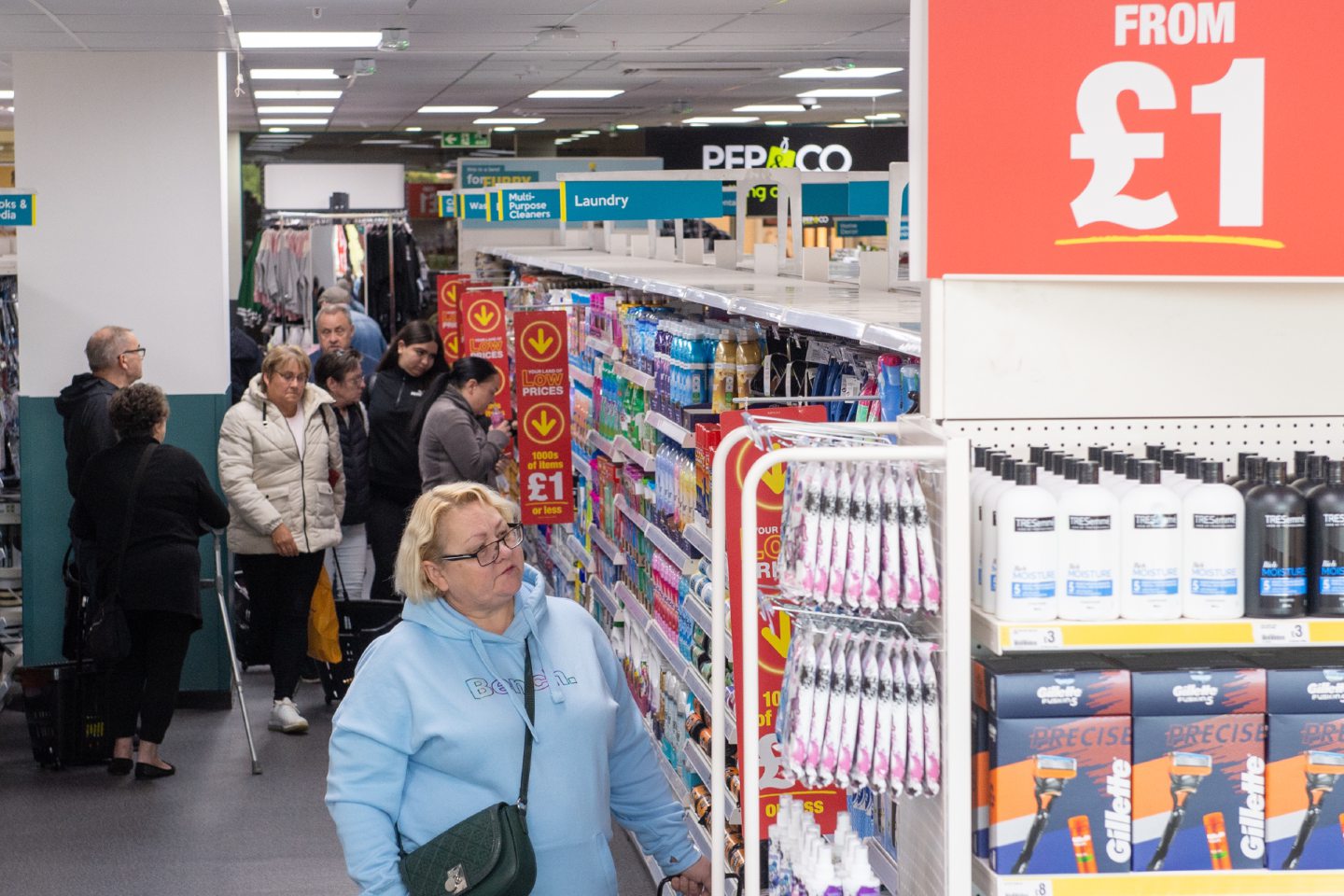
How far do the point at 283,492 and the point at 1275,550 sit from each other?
17.7 feet

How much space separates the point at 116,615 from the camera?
6379 mm

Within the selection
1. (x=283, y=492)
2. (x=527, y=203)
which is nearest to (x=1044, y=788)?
(x=283, y=492)

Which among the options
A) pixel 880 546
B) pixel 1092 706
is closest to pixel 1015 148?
pixel 880 546

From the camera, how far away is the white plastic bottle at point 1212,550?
244cm

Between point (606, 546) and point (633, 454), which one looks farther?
point (606, 546)

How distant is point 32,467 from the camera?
25.5ft

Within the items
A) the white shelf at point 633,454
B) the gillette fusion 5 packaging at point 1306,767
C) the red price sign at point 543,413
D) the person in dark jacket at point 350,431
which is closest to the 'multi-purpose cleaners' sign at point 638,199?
the red price sign at point 543,413

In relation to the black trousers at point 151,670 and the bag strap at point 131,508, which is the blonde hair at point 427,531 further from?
the black trousers at point 151,670

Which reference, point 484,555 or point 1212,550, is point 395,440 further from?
point 1212,550

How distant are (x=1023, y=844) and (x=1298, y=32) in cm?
140

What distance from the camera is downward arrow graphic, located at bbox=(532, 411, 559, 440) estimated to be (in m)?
7.50

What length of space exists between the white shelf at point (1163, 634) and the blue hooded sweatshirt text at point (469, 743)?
1006 millimetres

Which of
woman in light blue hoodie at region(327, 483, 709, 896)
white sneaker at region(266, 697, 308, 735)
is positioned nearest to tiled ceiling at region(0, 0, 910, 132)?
white sneaker at region(266, 697, 308, 735)

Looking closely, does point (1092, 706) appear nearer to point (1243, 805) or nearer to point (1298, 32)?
point (1243, 805)
